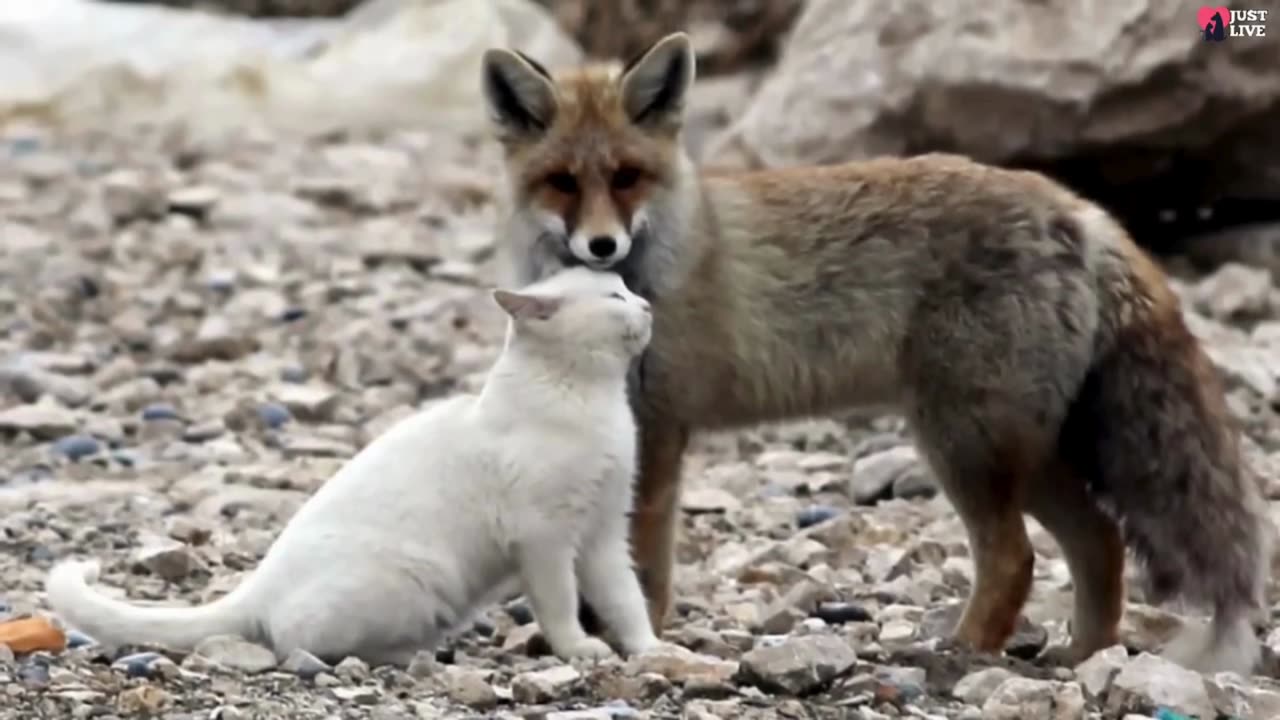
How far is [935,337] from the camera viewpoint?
5855 millimetres

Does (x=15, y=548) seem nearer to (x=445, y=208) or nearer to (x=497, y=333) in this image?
(x=497, y=333)

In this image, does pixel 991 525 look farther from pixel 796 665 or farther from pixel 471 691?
pixel 471 691

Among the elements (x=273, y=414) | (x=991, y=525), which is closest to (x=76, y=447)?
(x=273, y=414)

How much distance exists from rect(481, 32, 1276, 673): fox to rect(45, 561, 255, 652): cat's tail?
121 centimetres

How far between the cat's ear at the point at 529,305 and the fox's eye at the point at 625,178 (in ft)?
2.79

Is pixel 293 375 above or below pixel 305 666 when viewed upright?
below

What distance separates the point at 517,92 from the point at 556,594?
1.68 m

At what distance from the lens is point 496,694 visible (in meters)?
4.62

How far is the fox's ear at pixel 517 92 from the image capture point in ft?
20.1

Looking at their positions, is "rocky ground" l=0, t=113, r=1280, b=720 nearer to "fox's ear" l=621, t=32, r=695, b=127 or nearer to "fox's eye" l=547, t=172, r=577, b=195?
"fox's eye" l=547, t=172, r=577, b=195

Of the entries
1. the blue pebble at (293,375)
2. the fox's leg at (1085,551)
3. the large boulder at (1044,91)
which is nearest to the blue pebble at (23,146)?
the blue pebble at (293,375)

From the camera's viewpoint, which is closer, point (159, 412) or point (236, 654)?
point (236, 654)

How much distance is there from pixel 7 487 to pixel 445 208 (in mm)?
4957

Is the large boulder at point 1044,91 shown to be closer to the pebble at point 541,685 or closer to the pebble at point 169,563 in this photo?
the pebble at point 169,563
